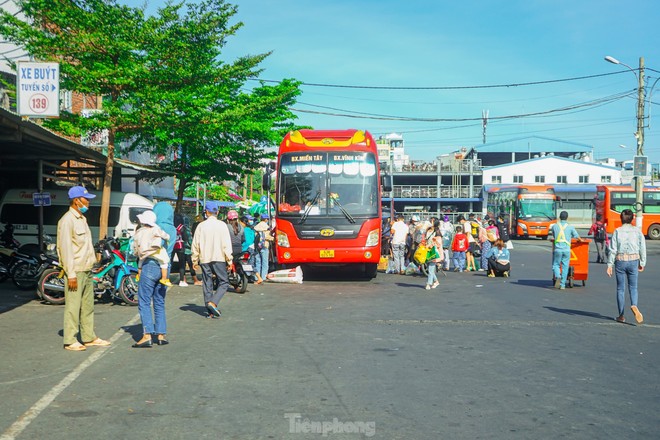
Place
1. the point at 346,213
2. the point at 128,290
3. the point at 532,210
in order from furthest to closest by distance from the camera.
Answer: the point at 532,210, the point at 346,213, the point at 128,290

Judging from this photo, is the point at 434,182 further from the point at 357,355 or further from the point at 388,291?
the point at 357,355

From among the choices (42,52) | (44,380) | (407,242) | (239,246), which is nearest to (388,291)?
(239,246)

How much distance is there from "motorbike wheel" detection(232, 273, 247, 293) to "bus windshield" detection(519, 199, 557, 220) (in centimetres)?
3231

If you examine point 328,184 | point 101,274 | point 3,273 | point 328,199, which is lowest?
point 3,273

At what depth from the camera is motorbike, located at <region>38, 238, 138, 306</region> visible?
12469mm

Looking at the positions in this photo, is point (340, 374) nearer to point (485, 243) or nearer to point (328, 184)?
point (328, 184)

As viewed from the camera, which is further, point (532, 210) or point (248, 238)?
point (532, 210)

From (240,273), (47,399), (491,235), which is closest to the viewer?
(47,399)

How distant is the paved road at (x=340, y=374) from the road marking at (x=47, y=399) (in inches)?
0.8

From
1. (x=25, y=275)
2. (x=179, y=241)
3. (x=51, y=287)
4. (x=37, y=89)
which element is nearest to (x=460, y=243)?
(x=179, y=241)

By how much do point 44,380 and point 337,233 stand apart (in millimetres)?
10518

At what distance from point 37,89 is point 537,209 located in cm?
3561

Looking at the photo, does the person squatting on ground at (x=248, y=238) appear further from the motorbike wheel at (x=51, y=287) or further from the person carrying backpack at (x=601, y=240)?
the person carrying backpack at (x=601, y=240)

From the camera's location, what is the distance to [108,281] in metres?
12.9
